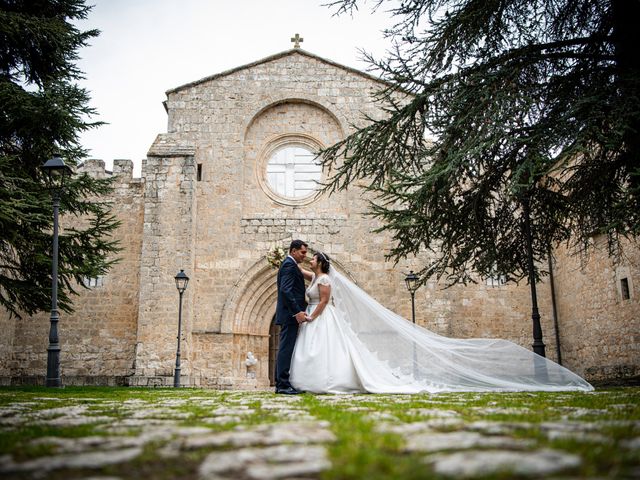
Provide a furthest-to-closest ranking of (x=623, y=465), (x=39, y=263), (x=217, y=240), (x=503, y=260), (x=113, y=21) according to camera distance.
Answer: (x=217, y=240) < (x=113, y=21) < (x=39, y=263) < (x=503, y=260) < (x=623, y=465)

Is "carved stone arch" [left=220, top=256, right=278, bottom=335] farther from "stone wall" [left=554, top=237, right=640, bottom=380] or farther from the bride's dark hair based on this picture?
the bride's dark hair

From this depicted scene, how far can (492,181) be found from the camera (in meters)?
8.73

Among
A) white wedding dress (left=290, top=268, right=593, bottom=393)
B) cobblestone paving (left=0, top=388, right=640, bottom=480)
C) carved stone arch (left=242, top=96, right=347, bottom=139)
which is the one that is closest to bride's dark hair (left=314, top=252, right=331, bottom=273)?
white wedding dress (left=290, top=268, right=593, bottom=393)

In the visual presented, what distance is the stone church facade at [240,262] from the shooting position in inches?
635

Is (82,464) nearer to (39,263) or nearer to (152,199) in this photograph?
(39,263)

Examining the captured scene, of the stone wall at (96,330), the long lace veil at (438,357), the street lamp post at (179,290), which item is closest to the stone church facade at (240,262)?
the stone wall at (96,330)

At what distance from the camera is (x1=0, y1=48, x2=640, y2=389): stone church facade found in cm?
1612

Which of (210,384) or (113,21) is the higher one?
(113,21)

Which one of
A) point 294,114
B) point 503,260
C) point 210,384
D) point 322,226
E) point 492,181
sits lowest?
point 210,384

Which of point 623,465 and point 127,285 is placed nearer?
point 623,465

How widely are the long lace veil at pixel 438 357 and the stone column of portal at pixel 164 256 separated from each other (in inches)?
359

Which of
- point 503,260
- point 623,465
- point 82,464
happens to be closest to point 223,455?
point 82,464

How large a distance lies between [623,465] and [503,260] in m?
8.14

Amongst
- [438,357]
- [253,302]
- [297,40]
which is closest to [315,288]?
[438,357]
